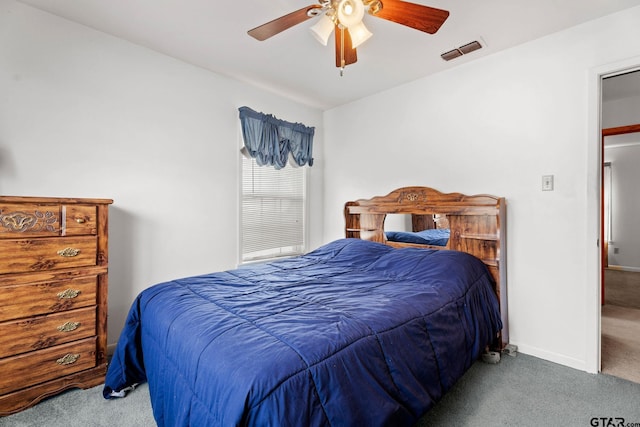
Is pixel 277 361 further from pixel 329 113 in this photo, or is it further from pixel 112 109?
pixel 329 113

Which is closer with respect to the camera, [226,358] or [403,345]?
[226,358]

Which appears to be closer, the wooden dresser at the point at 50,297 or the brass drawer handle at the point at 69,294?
the wooden dresser at the point at 50,297

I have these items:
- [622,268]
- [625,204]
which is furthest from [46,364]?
[625,204]

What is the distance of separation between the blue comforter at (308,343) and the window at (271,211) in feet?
3.58

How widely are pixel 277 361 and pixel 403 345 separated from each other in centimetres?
66

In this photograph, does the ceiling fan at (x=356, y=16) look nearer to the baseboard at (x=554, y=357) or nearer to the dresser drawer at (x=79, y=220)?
the dresser drawer at (x=79, y=220)

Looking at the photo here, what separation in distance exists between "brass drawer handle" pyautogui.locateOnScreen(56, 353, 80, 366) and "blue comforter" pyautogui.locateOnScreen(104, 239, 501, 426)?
0.29 metres

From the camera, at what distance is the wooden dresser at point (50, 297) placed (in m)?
1.75

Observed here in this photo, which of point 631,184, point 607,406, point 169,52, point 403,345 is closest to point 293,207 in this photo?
point 169,52

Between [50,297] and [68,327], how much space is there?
223 millimetres

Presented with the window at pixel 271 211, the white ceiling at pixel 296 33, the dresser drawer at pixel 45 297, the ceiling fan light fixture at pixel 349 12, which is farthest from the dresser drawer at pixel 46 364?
the ceiling fan light fixture at pixel 349 12

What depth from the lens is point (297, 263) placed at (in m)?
2.81

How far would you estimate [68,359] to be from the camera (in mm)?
1931

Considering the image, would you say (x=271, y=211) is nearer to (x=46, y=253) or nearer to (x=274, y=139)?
(x=274, y=139)
